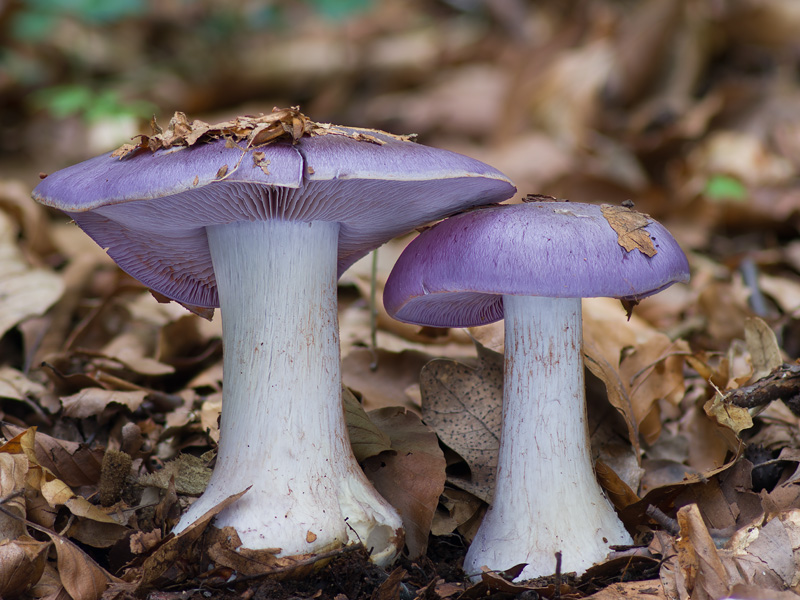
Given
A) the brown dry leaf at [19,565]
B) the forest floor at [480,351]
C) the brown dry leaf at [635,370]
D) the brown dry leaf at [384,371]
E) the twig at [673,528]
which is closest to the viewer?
the brown dry leaf at [19,565]

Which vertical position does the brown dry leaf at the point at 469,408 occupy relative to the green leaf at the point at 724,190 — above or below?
below

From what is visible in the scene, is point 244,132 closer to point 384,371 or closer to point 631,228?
point 631,228

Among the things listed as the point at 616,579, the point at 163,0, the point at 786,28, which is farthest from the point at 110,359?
the point at 163,0

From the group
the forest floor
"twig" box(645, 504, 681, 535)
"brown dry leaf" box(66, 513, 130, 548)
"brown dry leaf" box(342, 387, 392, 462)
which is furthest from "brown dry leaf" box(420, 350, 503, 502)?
"brown dry leaf" box(66, 513, 130, 548)

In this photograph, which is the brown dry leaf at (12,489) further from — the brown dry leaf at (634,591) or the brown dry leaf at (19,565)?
the brown dry leaf at (634,591)

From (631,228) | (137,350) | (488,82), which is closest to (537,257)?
(631,228)

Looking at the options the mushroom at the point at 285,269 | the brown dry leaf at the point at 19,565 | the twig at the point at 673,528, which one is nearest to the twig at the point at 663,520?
the twig at the point at 673,528
